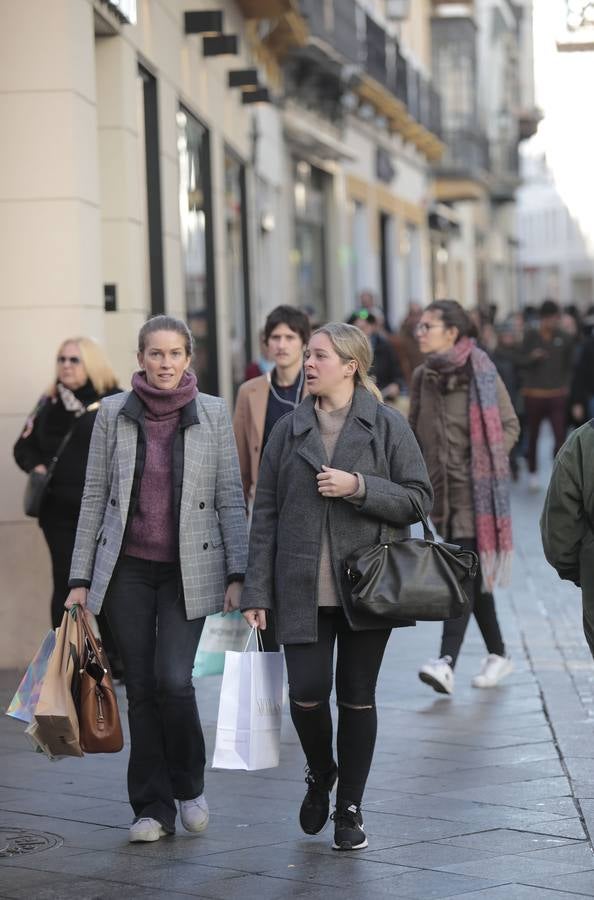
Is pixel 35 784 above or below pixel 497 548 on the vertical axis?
below

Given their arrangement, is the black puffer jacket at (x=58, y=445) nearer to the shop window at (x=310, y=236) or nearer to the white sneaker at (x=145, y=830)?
the white sneaker at (x=145, y=830)

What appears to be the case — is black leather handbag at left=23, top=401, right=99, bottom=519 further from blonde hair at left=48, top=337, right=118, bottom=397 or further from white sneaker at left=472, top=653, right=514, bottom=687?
white sneaker at left=472, top=653, right=514, bottom=687

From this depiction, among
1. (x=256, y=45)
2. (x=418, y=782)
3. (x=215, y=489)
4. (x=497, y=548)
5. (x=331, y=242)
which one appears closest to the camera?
(x=215, y=489)

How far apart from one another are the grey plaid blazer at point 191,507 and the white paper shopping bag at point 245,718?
0.31 m

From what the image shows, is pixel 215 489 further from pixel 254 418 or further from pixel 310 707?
pixel 254 418

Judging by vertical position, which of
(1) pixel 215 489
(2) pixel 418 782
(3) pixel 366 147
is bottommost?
(2) pixel 418 782

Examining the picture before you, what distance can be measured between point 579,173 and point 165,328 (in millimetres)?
93012

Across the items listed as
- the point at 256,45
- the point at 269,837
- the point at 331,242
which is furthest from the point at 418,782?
the point at 331,242

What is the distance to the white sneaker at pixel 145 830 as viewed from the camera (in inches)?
237

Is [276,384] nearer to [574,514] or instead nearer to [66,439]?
[66,439]

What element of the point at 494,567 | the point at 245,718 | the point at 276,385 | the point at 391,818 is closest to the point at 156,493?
the point at 245,718

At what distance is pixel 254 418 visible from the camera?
823 cm

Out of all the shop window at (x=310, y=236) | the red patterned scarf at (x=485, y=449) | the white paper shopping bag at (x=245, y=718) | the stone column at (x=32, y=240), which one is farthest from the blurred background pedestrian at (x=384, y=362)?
the white paper shopping bag at (x=245, y=718)

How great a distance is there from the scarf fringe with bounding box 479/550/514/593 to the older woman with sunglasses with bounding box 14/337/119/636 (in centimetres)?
205
